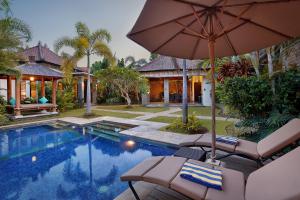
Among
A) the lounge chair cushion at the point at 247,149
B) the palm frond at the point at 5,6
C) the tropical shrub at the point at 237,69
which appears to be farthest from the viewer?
the palm frond at the point at 5,6

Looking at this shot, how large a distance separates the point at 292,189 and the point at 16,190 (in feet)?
16.9

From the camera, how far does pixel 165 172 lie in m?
2.70

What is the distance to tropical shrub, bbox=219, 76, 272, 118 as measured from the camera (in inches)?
230

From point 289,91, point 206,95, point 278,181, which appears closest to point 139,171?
point 278,181

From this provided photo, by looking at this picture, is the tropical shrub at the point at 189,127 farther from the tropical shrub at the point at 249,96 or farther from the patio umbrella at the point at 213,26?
the patio umbrella at the point at 213,26

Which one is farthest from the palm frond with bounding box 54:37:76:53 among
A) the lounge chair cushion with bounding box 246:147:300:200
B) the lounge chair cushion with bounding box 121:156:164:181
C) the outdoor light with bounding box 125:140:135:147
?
the lounge chair cushion with bounding box 246:147:300:200

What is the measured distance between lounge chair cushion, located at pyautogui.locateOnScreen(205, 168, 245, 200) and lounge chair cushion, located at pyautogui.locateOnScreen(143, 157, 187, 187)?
591mm

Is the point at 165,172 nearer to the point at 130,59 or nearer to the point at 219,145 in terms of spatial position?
the point at 219,145

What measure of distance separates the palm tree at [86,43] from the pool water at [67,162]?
6467 mm

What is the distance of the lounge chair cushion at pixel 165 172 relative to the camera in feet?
8.18

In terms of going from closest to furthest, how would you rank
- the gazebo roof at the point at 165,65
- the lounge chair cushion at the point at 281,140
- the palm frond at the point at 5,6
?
the lounge chair cushion at the point at 281,140 → the palm frond at the point at 5,6 → the gazebo roof at the point at 165,65

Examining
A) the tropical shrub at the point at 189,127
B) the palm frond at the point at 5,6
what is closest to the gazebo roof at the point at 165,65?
the tropical shrub at the point at 189,127

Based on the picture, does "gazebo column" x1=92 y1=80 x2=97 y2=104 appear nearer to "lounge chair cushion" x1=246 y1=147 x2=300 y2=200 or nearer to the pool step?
the pool step

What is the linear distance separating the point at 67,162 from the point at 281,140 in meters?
5.89
